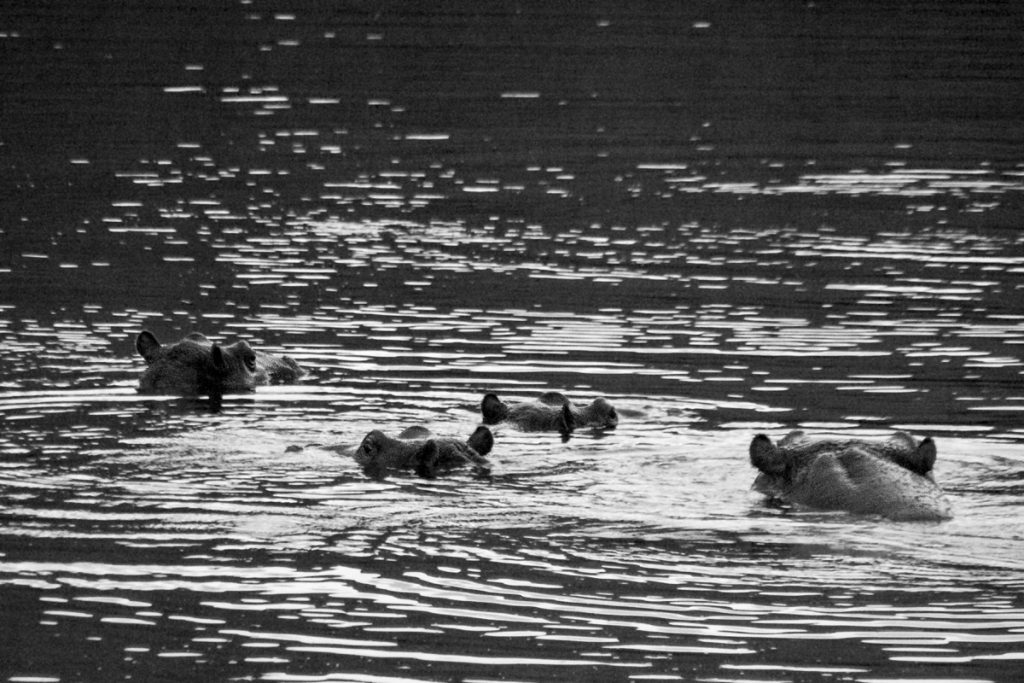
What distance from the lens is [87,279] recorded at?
764 inches

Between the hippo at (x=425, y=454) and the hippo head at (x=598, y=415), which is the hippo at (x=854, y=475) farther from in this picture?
the hippo head at (x=598, y=415)

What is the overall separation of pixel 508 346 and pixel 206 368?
8.65 feet

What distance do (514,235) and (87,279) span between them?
15.4 ft

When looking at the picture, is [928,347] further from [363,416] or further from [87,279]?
[87,279]

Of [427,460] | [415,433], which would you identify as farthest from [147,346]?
[427,460]

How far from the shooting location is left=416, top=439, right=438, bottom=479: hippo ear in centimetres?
1255

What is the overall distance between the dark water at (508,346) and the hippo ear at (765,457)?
0.31m

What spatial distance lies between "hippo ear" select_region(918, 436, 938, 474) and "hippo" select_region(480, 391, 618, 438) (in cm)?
282

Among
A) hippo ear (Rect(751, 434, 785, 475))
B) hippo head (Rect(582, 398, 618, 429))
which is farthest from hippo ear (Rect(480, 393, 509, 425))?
hippo ear (Rect(751, 434, 785, 475))

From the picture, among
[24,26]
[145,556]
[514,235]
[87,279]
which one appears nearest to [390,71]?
[24,26]

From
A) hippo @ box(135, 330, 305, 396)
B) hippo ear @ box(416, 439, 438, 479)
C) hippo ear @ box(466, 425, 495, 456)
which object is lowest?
hippo ear @ box(416, 439, 438, 479)

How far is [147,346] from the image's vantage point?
52.0 feet

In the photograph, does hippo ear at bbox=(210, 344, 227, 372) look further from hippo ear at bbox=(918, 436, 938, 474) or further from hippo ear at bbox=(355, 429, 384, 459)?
hippo ear at bbox=(918, 436, 938, 474)

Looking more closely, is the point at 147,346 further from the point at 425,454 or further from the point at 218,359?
the point at 425,454
